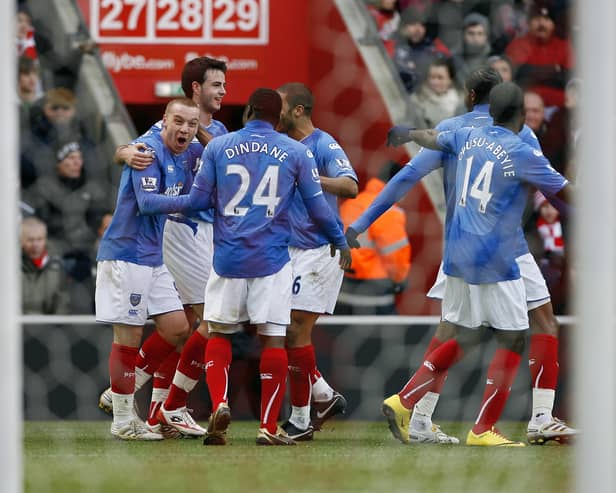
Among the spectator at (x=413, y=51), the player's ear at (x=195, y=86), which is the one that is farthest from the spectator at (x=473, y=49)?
the player's ear at (x=195, y=86)

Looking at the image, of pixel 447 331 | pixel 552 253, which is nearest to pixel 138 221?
pixel 447 331

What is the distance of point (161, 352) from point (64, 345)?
1275mm

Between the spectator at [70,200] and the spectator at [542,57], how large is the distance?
109 inches

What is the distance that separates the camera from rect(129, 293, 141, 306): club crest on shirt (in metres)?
6.38

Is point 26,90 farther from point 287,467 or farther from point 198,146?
point 287,467

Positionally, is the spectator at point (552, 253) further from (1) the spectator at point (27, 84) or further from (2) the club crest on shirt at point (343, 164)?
(1) the spectator at point (27, 84)

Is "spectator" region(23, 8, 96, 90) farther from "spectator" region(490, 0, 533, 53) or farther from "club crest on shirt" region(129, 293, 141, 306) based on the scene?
"club crest on shirt" region(129, 293, 141, 306)

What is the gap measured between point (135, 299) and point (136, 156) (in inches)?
25.5

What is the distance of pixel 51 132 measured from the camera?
905cm

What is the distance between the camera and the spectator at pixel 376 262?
26.9 feet

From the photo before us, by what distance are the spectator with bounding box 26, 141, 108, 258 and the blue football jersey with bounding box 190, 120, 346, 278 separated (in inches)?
118

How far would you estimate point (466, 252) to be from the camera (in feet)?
20.4

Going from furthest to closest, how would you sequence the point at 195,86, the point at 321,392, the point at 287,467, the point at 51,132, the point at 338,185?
the point at 51,132 < the point at 321,392 < the point at 195,86 < the point at 338,185 < the point at 287,467

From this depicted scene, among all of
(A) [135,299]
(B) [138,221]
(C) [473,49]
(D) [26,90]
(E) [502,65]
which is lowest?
(A) [135,299]
